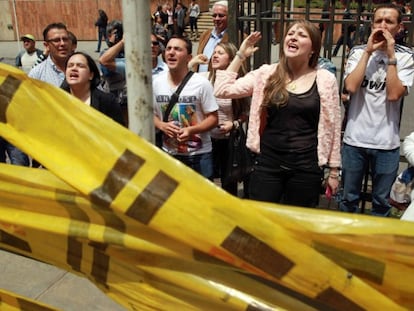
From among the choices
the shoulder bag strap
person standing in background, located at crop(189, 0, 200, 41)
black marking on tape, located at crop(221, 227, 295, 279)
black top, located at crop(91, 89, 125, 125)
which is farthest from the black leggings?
person standing in background, located at crop(189, 0, 200, 41)

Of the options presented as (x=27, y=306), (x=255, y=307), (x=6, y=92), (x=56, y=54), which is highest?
(x=6, y=92)

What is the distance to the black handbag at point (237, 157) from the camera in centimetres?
401

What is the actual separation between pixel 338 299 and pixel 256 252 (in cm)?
27

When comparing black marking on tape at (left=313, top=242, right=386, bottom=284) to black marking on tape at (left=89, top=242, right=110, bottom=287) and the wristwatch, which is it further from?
the wristwatch

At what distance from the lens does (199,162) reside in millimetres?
3584

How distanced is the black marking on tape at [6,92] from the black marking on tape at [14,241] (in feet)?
1.82

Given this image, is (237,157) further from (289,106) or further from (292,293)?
(292,293)

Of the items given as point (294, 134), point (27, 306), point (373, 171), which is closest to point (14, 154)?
point (27, 306)

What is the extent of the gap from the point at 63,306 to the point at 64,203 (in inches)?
67.7

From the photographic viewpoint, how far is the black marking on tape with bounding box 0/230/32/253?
192cm

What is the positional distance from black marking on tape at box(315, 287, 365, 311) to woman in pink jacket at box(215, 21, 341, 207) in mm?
1682

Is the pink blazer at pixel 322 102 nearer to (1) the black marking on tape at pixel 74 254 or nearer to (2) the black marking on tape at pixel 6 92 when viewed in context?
(1) the black marking on tape at pixel 74 254

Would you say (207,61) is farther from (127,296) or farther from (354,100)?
(127,296)

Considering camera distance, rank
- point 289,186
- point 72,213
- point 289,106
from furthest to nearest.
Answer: point 289,186, point 289,106, point 72,213
